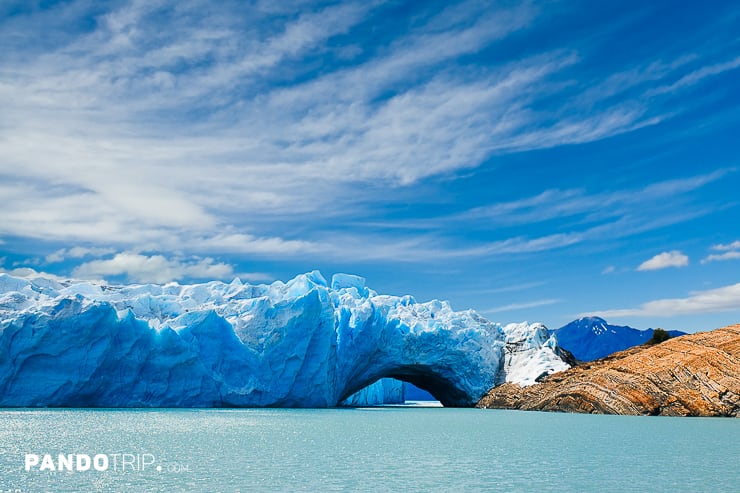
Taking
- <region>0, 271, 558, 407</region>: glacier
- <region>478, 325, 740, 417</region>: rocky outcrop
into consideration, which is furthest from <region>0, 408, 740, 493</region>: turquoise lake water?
<region>0, 271, 558, 407</region>: glacier

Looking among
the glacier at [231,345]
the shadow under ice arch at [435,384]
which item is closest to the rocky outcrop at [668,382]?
the glacier at [231,345]

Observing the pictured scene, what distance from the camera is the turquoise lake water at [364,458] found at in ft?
37.6

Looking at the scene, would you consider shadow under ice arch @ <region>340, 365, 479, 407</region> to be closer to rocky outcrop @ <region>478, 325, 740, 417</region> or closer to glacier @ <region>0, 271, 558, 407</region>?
glacier @ <region>0, 271, 558, 407</region>

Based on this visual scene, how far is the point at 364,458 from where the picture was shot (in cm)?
1510

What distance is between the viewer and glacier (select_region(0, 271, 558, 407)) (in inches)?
1329

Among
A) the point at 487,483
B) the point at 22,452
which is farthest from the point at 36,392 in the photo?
the point at 487,483

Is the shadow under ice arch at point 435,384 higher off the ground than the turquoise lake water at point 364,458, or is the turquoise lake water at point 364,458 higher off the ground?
the shadow under ice arch at point 435,384

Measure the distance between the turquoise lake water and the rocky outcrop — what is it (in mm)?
8426

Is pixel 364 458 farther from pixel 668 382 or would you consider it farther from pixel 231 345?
pixel 231 345

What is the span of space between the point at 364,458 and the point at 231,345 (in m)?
25.2

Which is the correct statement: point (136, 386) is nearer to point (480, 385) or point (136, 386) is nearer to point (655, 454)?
point (480, 385)

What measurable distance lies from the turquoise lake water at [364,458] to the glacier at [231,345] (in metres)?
9.82

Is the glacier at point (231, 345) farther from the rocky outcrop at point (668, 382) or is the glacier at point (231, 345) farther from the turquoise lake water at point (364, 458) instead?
the turquoise lake water at point (364, 458)

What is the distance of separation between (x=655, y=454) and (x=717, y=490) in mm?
5290
